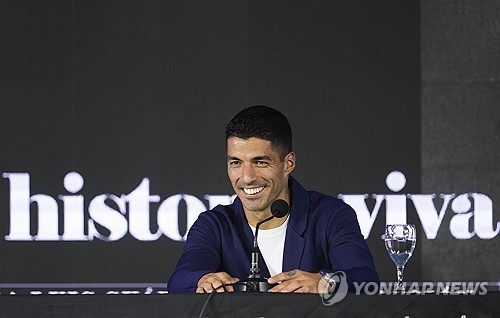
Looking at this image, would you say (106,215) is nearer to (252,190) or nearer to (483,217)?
(483,217)

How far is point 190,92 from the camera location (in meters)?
4.36

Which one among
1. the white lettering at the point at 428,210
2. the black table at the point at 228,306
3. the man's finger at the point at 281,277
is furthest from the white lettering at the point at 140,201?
the black table at the point at 228,306

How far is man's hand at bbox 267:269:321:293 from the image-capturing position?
2117mm

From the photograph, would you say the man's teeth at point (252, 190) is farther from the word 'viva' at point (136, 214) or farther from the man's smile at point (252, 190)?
the word 'viva' at point (136, 214)

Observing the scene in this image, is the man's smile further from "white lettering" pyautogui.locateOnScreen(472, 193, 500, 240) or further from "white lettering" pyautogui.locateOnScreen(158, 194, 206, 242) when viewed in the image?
"white lettering" pyautogui.locateOnScreen(472, 193, 500, 240)

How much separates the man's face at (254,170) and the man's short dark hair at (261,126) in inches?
0.6

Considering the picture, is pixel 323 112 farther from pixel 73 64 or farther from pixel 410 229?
pixel 410 229

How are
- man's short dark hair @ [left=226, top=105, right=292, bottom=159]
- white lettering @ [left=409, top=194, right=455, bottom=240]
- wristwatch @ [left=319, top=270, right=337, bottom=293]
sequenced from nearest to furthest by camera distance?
wristwatch @ [left=319, top=270, right=337, bottom=293] → man's short dark hair @ [left=226, top=105, right=292, bottom=159] → white lettering @ [left=409, top=194, right=455, bottom=240]

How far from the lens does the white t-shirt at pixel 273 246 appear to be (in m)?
2.54

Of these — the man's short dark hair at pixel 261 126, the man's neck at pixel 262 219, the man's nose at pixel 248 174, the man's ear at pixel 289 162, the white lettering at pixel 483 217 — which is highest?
the man's short dark hair at pixel 261 126

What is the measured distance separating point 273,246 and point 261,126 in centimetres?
34

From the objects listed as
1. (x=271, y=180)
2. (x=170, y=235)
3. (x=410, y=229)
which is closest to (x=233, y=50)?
(x=170, y=235)

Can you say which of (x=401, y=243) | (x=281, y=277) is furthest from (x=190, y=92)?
(x=281, y=277)

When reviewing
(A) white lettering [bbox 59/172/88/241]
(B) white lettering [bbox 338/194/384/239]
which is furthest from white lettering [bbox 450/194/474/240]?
(A) white lettering [bbox 59/172/88/241]
